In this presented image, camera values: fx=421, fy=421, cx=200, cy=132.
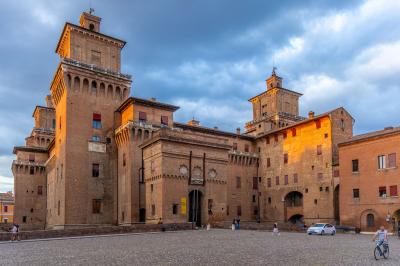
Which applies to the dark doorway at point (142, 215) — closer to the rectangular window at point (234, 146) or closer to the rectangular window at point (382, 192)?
the rectangular window at point (234, 146)

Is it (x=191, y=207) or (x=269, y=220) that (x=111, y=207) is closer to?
(x=191, y=207)

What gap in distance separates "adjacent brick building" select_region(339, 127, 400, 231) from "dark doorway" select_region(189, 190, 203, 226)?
17.8 meters

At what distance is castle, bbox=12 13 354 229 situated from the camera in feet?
154

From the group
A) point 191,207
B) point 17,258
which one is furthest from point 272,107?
point 17,258

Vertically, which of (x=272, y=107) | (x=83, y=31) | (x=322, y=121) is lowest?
(x=322, y=121)

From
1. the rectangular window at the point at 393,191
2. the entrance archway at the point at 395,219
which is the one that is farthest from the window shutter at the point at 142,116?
the entrance archway at the point at 395,219

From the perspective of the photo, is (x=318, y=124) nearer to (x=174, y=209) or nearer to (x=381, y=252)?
(x=174, y=209)

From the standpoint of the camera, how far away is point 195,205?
4719cm

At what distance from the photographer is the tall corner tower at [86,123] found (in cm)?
5144

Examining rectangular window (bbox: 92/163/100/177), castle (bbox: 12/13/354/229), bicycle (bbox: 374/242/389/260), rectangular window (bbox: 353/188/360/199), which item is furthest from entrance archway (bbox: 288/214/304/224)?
bicycle (bbox: 374/242/389/260)

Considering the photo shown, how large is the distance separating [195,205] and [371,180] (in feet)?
66.7

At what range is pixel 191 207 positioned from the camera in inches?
1865

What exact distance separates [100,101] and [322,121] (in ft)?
99.9

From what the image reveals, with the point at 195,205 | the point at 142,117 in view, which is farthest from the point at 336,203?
the point at 142,117
